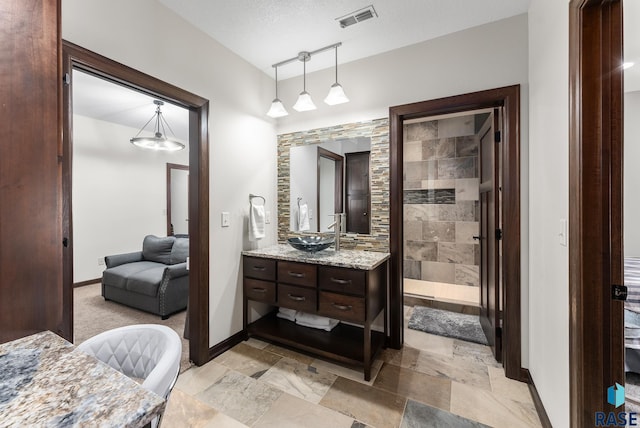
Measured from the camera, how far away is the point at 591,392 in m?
1.09

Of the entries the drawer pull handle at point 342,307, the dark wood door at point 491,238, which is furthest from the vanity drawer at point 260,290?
the dark wood door at point 491,238

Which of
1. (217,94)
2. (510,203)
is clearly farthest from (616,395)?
(217,94)

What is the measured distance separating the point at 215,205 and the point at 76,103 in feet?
9.93

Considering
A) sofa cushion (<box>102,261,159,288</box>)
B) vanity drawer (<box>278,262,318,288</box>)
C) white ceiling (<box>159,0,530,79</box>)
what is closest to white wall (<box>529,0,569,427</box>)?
white ceiling (<box>159,0,530,79</box>)

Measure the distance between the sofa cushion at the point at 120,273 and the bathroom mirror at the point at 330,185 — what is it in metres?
2.12

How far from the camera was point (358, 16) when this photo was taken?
1.94 metres

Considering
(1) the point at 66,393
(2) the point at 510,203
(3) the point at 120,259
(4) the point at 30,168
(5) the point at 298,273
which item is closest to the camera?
(1) the point at 66,393

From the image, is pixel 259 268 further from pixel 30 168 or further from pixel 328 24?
pixel 328 24

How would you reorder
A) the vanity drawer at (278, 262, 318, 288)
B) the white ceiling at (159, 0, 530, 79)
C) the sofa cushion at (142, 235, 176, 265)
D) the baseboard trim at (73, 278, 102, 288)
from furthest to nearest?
the baseboard trim at (73, 278, 102, 288), the sofa cushion at (142, 235, 176, 265), the vanity drawer at (278, 262, 318, 288), the white ceiling at (159, 0, 530, 79)

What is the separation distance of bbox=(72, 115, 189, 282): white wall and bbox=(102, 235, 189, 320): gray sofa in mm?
907

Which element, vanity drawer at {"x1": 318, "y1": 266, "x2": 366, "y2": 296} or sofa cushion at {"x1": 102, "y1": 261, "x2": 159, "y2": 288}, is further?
sofa cushion at {"x1": 102, "y1": 261, "x2": 159, "y2": 288}

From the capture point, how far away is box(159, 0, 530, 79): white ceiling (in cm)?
183

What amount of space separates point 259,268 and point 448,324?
200 cm

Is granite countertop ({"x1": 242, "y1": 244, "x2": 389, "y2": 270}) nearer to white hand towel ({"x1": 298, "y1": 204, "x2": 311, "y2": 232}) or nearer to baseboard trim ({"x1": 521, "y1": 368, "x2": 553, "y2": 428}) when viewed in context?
white hand towel ({"x1": 298, "y1": 204, "x2": 311, "y2": 232})
